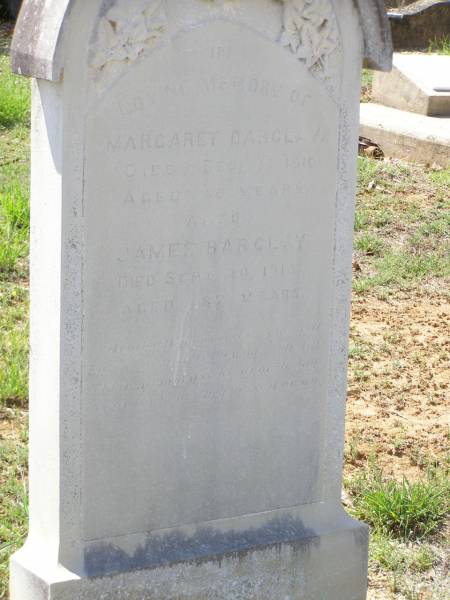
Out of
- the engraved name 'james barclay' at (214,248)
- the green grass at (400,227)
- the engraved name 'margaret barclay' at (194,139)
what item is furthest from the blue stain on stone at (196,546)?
the green grass at (400,227)

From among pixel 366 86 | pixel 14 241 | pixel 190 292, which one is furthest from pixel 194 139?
pixel 366 86

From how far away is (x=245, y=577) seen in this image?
3.48 meters

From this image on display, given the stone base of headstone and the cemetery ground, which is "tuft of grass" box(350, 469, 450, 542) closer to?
the cemetery ground

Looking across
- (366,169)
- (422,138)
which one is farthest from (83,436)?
(422,138)

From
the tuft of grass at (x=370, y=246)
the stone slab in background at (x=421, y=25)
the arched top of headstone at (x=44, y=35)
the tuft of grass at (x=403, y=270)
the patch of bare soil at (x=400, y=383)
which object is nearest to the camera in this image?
the arched top of headstone at (x=44, y=35)

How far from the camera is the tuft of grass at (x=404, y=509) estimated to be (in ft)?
13.2

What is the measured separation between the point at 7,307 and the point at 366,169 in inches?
124

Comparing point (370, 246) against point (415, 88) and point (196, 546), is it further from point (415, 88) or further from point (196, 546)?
point (196, 546)

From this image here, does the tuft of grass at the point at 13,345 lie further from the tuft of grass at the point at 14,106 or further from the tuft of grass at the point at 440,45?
the tuft of grass at the point at 440,45

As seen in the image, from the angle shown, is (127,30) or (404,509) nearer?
(127,30)

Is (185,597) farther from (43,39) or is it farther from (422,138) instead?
(422,138)

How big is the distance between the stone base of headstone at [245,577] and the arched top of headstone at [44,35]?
4.48 feet

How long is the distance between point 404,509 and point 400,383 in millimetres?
1340

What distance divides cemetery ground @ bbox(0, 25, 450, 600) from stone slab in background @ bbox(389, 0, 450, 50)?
204 inches
